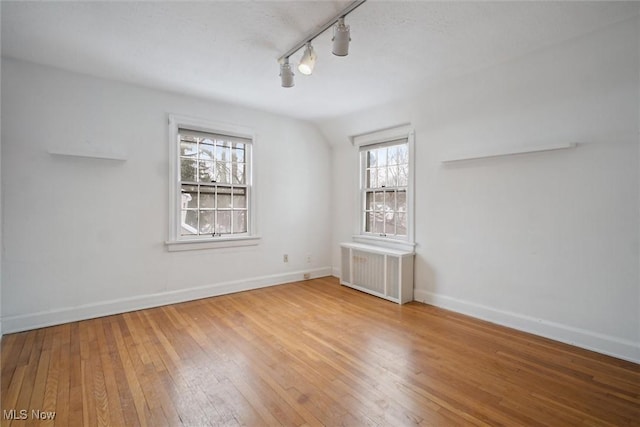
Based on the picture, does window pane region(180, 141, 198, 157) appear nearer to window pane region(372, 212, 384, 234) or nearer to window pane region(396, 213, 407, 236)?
window pane region(372, 212, 384, 234)

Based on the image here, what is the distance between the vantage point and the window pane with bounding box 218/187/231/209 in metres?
4.05

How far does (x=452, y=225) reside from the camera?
3.45 meters

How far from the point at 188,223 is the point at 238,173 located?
97 cm

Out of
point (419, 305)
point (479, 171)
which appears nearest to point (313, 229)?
point (419, 305)

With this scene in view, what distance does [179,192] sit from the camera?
3672 millimetres

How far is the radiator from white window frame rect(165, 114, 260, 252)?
1.39 metres

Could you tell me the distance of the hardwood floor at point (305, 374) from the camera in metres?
1.72

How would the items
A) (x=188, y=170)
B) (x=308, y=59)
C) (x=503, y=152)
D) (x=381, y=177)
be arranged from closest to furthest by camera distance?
(x=308, y=59)
(x=503, y=152)
(x=188, y=170)
(x=381, y=177)

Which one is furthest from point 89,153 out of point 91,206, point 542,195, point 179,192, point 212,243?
point 542,195

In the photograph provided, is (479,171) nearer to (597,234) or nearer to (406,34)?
(597,234)

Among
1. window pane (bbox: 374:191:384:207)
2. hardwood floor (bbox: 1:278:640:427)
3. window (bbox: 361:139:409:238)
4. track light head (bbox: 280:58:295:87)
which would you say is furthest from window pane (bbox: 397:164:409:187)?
track light head (bbox: 280:58:295:87)

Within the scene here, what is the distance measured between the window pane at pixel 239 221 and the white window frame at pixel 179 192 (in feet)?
0.19

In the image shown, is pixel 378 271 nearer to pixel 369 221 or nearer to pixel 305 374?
pixel 369 221

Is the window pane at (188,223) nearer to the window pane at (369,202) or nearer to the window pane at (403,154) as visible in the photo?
the window pane at (369,202)
